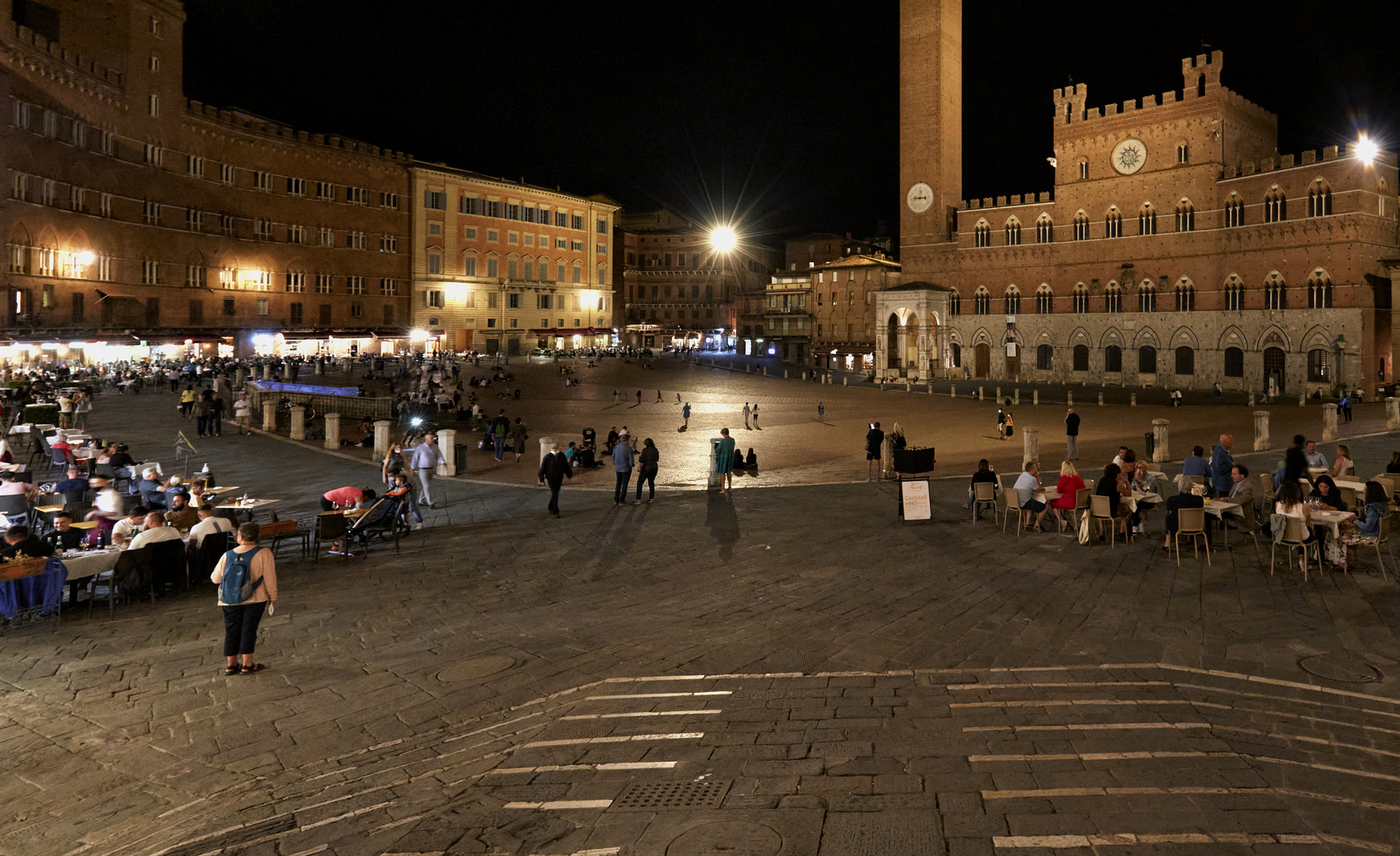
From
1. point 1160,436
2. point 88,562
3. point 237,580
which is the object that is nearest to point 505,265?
point 1160,436

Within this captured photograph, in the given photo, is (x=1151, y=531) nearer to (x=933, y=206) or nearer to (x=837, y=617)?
(x=837, y=617)

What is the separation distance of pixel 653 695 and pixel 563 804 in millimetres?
1798

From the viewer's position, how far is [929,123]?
57.6m

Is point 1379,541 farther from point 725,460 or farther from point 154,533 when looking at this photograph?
point 154,533

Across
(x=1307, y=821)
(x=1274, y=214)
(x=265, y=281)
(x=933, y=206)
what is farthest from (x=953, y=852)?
(x=265, y=281)

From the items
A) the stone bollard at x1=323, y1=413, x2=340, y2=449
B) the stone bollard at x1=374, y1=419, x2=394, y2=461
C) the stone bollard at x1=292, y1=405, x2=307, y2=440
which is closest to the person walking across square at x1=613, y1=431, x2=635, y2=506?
the stone bollard at x1=374, y1=419, x2=394, y2=461

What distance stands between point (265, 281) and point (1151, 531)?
59900mm

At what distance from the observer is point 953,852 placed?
15.7 feet

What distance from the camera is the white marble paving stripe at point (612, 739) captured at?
6.27m

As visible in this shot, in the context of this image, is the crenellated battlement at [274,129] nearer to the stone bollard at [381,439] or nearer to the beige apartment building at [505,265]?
the beige apartment building at [505,265]

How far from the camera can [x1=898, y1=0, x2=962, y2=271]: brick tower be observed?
56781mm

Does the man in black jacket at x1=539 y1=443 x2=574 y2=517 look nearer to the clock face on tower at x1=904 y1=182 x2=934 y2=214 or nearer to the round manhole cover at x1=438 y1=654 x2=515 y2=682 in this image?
the round manhole cover at x1=438 y1=654 x2=515 y2=682

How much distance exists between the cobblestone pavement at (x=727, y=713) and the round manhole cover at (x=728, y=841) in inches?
0.7

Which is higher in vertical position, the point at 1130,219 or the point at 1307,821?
the point at 1130,219
